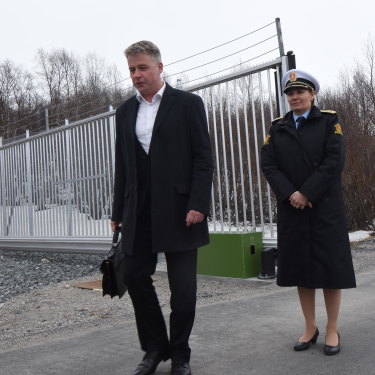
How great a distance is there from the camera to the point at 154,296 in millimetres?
3229

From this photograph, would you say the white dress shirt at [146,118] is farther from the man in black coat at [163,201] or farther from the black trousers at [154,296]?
the black trousers at [154,296]

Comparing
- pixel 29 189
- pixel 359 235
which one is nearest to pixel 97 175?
pixel 29 189

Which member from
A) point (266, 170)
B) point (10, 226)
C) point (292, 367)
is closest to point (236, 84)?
point (266, 170)

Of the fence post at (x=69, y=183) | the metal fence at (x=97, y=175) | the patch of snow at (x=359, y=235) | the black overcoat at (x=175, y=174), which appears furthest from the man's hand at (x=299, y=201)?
the patch of snow at (x=359, y=235)

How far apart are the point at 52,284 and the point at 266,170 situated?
4.81 meters

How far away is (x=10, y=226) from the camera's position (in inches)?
468

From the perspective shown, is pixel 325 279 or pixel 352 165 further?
pixel 352 165

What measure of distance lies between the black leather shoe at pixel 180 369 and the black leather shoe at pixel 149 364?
0.11m

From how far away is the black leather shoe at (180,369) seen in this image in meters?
3.06

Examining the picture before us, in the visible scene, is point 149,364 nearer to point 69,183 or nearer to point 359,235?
point 69,183

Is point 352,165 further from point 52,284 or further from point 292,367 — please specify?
point 292,367

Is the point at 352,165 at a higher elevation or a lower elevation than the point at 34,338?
higher

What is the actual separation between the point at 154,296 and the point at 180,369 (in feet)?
1.44

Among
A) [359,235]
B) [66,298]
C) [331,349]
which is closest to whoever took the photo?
[331,349]
